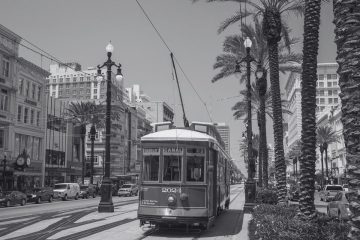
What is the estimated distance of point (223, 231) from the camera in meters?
15.3

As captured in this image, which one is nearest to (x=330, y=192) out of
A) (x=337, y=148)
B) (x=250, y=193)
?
(x=250, y=193)

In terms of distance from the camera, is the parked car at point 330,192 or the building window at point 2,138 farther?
the building window at point 2,138

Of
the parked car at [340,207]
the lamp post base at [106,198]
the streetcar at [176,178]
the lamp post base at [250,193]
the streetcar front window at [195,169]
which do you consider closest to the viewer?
the streetcar at [176,178]

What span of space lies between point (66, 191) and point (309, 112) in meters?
40.0

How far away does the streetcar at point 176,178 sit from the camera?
44.2ft

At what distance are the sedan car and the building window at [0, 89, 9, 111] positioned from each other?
1061cm

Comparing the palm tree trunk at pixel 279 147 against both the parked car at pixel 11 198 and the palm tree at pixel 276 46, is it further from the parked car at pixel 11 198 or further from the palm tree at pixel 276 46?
the parked car at pixel 11 198

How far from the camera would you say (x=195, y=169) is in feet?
45.6

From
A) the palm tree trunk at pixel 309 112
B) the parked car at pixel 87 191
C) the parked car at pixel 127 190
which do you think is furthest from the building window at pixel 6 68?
the palm tree trunk at pixel 309 112

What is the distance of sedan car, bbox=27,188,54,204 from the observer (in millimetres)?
40750

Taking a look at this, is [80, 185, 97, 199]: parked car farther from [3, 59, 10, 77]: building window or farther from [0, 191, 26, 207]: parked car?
[3, 59, 10, 77]: building window

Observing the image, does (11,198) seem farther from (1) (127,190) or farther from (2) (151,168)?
(2) (151,168)

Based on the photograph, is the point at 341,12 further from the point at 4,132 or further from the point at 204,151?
the point at 4,132

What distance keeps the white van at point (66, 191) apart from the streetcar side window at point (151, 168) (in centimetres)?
3386
